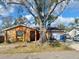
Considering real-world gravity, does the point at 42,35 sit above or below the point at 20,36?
below

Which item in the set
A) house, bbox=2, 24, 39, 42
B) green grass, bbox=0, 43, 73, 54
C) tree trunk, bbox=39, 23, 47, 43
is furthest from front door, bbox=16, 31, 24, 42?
green grass, bbox=0, 43, 73, 54

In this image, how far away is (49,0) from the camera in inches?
1329

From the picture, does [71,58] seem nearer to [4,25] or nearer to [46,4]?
[46,4]

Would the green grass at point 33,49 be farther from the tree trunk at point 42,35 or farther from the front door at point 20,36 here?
the front door at point 20,36

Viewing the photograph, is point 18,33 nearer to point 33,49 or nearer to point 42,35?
point 42,35

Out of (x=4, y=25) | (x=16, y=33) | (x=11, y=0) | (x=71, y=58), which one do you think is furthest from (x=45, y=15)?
(x=4, y=25)

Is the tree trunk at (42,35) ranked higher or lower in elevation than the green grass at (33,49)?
higher

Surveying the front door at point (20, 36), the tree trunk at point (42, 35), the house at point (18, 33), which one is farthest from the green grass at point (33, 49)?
the house at point (18, 33)

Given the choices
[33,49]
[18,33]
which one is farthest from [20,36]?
[33,49]

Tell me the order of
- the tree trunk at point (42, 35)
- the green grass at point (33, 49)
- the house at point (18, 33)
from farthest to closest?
the house at point (18, 33)
the tree trunk at point (42, 35)
the green grass at point (33, 49)

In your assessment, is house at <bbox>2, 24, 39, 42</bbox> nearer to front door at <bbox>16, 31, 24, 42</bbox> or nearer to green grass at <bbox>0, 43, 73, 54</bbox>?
front door at <bbox>16, 31, 24, 42</bbox>

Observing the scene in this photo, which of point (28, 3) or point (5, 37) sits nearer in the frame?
point (28, 3)

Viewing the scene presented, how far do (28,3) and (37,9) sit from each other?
5.03 feet

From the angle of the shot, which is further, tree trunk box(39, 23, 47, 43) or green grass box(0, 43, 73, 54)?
tree trunk box(39, 23, 47, 43)
